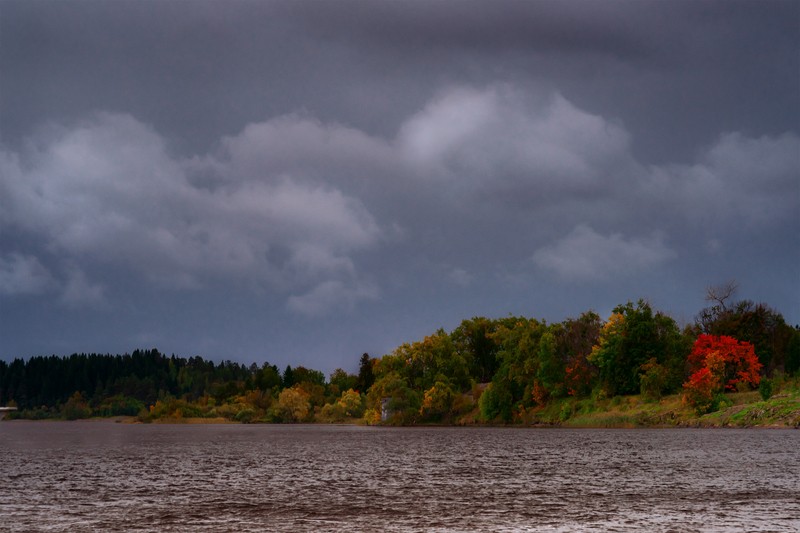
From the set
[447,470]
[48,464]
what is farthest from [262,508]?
[48,464]

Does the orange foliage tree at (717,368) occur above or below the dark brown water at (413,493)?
above

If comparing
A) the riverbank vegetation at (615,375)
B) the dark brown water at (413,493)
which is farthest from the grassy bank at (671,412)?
the dark brown water at (413,493)

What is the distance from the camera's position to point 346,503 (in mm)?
27219

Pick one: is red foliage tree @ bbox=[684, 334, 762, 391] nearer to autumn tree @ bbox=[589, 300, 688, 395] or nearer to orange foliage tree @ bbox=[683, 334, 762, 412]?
orange foliage tree @ bbox=[683, 334, 762, 412]

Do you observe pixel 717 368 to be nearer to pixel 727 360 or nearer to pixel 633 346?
pixel 727 360

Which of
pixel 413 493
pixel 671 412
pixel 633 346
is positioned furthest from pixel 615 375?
pixel 413 493

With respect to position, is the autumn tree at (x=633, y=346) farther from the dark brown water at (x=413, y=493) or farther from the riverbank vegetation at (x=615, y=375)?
the dark brown water at (x=413, y=493)

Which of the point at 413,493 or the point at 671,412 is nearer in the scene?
the point at 413,493

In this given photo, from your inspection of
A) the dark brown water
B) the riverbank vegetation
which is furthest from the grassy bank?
the dark brown water

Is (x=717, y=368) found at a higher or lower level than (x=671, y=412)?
higher

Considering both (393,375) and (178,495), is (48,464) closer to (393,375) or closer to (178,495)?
(178,495)

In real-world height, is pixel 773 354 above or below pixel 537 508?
above

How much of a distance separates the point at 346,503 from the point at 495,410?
416 feet

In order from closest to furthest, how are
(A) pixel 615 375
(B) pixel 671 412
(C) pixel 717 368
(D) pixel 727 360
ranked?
1. (C) pixel 717 368
2. (D) pixel 727 360
3. (B) pixel 671 412
4. (A) pixel 615 375
